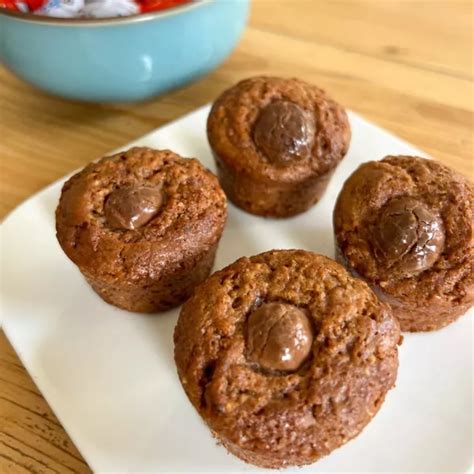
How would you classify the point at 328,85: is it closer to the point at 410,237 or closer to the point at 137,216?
the point at 410,237

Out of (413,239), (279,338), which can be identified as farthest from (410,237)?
(279,338)

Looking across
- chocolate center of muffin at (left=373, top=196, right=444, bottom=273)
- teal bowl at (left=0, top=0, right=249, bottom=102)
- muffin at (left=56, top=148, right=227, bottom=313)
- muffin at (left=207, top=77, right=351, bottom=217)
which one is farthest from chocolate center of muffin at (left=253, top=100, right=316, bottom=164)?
teal bowl at (left=0, top=0, right=249, bottom=102)

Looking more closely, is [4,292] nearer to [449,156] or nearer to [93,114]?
[93,114]

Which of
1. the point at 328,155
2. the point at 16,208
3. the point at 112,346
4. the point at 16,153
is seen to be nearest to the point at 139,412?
the point at 112,346

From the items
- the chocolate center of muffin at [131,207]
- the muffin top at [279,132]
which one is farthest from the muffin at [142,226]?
the muffin top at [279,132]

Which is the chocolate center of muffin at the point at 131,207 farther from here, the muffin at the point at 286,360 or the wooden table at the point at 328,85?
the wooden table at the point at 328,85

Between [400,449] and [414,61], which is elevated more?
[414,61]

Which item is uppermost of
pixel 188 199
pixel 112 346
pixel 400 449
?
pixel 188 199
